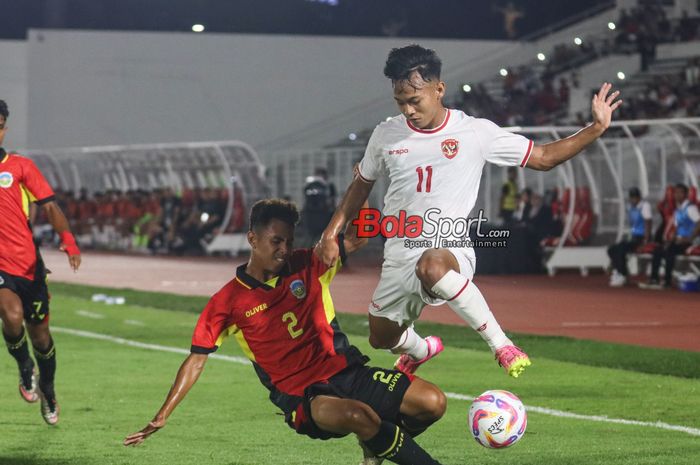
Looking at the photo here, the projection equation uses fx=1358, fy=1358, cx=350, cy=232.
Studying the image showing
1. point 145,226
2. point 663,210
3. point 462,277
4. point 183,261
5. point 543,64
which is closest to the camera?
point 462,277

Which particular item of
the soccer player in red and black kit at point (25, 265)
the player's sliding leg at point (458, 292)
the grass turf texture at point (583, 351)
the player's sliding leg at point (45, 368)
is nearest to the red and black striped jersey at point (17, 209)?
the soccer player in red and black kit at point (25, 265)

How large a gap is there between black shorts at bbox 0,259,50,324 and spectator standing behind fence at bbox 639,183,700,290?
14.2 m

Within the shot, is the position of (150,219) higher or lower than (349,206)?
lower

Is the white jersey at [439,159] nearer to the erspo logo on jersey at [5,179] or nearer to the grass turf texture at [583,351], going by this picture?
the erspo logo on jersey at [5,179]

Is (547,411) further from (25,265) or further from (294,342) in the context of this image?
(25,265)

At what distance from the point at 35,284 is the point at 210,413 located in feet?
5.10

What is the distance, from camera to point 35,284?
31.0ft

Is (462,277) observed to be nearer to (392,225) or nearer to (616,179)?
(392,225)

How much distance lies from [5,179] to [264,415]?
2.46 meters

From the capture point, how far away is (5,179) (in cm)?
941

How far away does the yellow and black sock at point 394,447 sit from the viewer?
6.36m

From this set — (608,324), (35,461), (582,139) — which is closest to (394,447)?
(582,139)

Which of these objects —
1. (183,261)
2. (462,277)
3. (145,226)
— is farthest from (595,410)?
(145,226)

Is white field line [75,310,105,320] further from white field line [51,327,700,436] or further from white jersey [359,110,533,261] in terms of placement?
white jersey [359,110,533,261]
